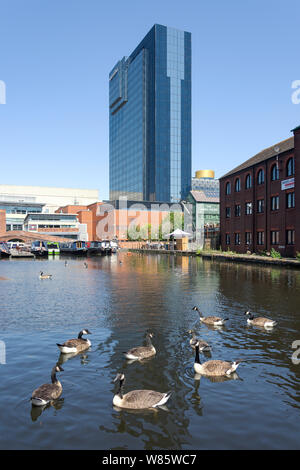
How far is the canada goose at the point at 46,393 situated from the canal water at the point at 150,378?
16 centimetres

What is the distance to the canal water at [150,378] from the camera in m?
6.76

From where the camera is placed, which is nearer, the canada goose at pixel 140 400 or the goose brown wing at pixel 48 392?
the canada goose at pixel 140 400

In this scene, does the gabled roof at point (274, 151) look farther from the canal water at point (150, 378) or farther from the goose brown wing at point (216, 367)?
the goose brown wing at point (216, 367)

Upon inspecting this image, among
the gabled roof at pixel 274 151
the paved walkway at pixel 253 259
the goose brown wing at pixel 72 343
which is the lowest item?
the goose brown wing at pixel 72 343

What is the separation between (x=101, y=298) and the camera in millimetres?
21078

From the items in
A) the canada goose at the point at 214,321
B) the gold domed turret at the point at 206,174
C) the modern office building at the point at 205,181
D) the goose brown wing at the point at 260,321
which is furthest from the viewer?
the gold domed turret at the point at 206,174

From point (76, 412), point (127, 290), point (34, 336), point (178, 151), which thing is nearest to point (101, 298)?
point (127, 290)

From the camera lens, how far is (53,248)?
273ft

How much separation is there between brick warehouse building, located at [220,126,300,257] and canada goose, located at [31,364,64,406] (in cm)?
3817

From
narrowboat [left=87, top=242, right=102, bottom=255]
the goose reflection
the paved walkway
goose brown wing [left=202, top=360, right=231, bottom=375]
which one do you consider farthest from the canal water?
narrowboat [left=87, top=242, right=102, bottom=255]

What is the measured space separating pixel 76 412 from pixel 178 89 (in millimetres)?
162834

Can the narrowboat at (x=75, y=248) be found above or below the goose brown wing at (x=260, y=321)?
above

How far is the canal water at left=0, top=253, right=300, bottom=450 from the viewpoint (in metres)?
6.76

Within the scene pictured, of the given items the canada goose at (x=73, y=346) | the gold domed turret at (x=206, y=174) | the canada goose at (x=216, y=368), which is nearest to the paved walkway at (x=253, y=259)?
the canada goose at (x=216, y=368)
